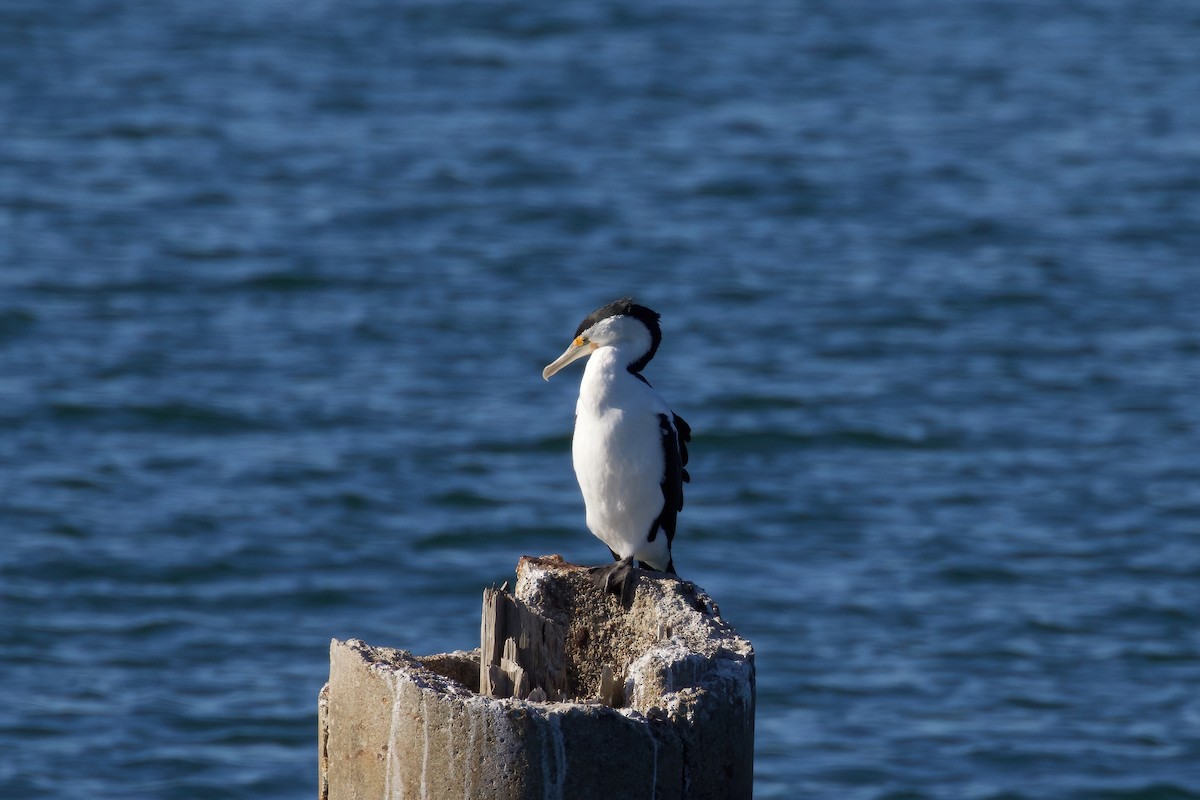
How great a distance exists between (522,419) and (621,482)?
32.9ft

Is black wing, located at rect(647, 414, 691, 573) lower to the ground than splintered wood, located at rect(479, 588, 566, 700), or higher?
higher

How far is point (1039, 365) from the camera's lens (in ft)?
62.4

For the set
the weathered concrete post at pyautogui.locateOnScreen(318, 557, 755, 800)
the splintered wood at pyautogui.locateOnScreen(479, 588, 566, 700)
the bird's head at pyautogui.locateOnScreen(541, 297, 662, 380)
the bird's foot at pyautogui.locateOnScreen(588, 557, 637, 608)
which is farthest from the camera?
the bird's head at pyautogui.locateOnScreen(541, 297, 662, 380)

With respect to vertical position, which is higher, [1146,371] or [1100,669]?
[1146,371]

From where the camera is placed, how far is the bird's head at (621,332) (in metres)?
7.03

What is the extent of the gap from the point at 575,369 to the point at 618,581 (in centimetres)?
1186

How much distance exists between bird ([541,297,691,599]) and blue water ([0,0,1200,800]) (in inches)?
183

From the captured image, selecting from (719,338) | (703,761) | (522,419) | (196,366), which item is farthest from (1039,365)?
(703,761)

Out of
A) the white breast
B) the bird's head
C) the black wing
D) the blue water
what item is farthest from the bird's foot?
the blue water

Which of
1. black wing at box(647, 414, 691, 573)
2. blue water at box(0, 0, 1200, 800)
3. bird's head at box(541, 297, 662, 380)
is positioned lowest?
black wing at box(647, 414, 691, 573)

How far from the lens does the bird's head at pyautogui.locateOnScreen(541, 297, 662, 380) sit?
703 cm

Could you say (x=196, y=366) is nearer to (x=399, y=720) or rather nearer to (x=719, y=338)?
(x=719, y=338)

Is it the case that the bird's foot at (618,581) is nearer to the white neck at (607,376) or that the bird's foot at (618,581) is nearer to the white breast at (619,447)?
the white breast at (619,447)

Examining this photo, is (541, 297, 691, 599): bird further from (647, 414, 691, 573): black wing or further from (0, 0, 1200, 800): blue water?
(0, 0, 1200, 800): blue water
